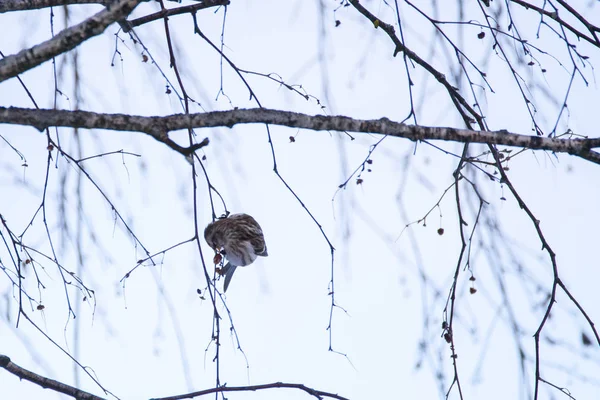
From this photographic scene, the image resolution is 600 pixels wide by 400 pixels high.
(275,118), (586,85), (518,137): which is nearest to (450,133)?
(518,137)

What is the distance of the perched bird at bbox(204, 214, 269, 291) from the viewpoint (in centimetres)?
262

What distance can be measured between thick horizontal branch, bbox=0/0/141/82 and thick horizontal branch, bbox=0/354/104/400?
87 cm

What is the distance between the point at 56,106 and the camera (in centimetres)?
230

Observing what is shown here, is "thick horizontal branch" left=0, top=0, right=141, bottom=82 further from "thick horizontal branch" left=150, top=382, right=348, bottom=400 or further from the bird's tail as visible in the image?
the bird's tail

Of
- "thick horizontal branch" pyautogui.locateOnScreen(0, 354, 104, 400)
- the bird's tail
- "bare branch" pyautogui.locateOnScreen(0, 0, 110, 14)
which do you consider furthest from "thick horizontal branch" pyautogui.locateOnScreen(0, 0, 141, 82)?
the bird's tail

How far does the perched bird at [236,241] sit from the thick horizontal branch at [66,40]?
117 cm

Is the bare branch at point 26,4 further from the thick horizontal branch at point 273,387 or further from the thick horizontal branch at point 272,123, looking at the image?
the thick horizontal branch at point 273,387

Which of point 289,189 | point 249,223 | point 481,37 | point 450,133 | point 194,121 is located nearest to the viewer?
point 194,121

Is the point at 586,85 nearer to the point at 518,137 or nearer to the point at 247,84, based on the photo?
the point at 518,137

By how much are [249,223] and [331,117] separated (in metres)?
1.19

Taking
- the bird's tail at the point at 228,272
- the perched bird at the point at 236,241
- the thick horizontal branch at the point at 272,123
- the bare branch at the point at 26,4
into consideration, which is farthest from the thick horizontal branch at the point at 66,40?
the bird's tail at the point at 228,272

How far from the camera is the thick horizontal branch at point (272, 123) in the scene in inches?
62.4

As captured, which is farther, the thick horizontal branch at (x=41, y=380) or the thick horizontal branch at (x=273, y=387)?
the thick horizontal branch at (x=41, y=380)

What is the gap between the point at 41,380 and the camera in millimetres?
→ 1981
